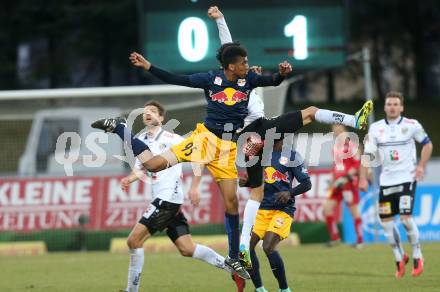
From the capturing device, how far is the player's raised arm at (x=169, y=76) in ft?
36.9

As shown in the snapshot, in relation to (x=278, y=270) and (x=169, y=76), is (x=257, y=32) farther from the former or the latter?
(x=278, y=270)

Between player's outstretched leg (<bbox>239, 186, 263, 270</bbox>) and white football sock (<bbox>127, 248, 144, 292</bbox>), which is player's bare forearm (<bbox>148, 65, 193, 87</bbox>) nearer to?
player's outstretched leg (<bbox>239, 186, 263, 270</bbox>)

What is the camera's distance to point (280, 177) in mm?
11977

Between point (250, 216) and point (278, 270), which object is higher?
point (250, 216)

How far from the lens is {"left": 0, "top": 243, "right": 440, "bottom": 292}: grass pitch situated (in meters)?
13.0

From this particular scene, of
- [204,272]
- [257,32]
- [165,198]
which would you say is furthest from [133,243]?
[257,32]

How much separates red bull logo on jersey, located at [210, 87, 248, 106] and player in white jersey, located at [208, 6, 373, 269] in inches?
13.4

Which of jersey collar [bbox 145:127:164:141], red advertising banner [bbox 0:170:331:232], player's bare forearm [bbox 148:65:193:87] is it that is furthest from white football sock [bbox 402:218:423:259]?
red advertising banner [bbox 0:170:331:232]

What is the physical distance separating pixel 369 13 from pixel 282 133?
28898 mm

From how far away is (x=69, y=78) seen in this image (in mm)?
39188

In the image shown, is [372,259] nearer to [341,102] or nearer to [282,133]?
[282,133]

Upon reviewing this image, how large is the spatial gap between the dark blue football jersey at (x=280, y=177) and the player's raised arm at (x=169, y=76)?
1.13 metres

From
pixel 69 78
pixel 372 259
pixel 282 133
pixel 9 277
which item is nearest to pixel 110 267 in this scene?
pixel 9 277

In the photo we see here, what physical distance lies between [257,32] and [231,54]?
972cm
